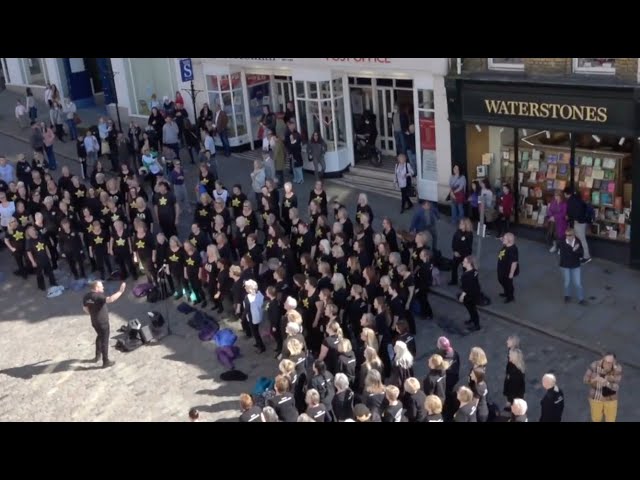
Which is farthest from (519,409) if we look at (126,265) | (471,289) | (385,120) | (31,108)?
(31,108)

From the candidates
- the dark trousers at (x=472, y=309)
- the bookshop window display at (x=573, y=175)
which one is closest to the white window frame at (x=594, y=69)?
the bookshop window display at (x=573, y=175)

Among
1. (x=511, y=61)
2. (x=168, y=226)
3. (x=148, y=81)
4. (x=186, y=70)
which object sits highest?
(x=511, y=61)

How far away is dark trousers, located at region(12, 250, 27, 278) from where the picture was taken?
17906 mm

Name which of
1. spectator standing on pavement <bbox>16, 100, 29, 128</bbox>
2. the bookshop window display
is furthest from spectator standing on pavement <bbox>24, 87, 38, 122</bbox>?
the bookshop window display

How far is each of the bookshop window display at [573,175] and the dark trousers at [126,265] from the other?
784 cm

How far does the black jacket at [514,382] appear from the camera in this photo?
1088cm

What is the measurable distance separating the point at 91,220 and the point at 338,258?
5.87m

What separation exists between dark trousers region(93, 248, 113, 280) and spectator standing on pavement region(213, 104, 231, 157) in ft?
23.2

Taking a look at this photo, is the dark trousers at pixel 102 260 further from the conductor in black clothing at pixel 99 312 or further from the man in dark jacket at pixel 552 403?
the man in dark jacket at pixel 552 403

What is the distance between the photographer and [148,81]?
26.9 m

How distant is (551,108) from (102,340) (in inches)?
365

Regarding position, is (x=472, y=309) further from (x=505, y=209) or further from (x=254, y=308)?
(x=505, y=209)

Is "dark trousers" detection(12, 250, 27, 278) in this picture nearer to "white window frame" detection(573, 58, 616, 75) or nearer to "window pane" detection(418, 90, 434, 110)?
"window pane" detection(418, 90, 434, 110)

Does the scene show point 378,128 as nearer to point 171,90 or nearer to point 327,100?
point 327,100
